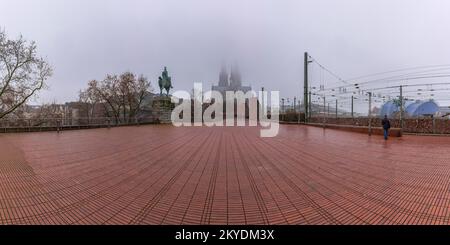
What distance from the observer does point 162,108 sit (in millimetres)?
36281

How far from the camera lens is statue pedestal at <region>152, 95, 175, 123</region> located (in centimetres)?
3564

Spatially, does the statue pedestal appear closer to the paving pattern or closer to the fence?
the fence

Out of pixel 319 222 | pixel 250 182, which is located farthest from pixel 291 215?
pixel 250 182

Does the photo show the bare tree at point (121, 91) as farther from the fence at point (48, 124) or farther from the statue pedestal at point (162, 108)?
the fence at point (48, 124)

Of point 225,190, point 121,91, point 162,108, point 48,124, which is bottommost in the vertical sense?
point 225,190

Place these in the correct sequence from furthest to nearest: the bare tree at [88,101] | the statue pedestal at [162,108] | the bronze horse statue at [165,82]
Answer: the bronze horse statue at [165,82], the statue pedestal at [162,108], the bare tree at [88,101]

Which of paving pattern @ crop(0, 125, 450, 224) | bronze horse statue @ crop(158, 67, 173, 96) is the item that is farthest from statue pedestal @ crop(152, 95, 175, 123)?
paving pattern @ crop(0, 125, 450, 224)

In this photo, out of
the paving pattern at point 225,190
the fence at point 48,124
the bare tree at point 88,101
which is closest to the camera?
the paving pattern at point 225,190

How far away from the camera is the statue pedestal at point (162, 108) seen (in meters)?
35.6

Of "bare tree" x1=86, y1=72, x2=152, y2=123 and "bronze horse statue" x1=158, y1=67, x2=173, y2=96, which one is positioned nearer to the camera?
"bare tree" x1=86, y1=72, x2=152, y2=123

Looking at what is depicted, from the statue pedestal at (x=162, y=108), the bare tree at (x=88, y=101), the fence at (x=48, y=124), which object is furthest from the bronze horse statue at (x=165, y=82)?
the fence at (x=48, y=124)

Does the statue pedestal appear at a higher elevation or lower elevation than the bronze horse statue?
lower

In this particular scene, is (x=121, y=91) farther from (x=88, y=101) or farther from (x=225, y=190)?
(x=225, y=190)

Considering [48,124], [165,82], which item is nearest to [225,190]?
[48,124]
